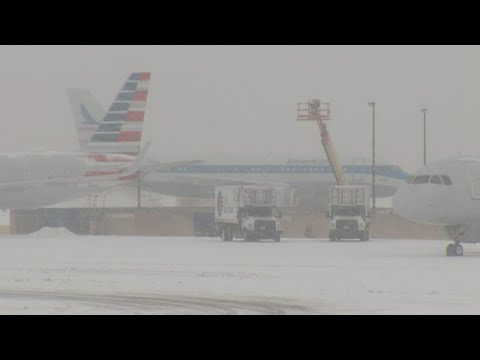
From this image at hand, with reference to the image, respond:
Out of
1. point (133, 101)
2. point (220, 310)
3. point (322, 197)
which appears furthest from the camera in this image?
point (322, 197)

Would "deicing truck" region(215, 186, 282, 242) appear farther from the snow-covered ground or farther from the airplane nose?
the airplane nose

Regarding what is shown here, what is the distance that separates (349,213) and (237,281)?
34.4 m

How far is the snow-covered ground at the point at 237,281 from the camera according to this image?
24203 millimetres

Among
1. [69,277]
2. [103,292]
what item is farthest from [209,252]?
[103,292]

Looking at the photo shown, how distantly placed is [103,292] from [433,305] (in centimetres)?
916

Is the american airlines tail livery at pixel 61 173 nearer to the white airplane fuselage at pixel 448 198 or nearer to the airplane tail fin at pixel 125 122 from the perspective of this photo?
the airplane tail fin at pixel 125 122

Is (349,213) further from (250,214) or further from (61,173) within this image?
(61,173)

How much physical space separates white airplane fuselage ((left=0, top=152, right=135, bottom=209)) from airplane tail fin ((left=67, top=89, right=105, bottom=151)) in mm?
25079

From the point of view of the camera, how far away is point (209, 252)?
50.0 m

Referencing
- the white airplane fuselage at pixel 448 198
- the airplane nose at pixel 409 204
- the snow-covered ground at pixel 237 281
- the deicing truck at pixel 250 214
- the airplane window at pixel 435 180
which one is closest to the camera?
the snow-covered ground at pixel 237 281

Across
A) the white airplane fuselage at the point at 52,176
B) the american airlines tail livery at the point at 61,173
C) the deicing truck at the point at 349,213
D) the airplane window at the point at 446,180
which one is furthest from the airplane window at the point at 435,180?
the white airplane fuselage at the point at 52,176

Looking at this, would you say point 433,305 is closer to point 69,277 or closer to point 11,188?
point 69,277

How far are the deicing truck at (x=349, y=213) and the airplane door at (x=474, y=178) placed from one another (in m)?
20.7

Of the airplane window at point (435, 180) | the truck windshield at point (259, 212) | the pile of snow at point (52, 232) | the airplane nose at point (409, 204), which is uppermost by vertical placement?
the airplane window at point (435, 180)
